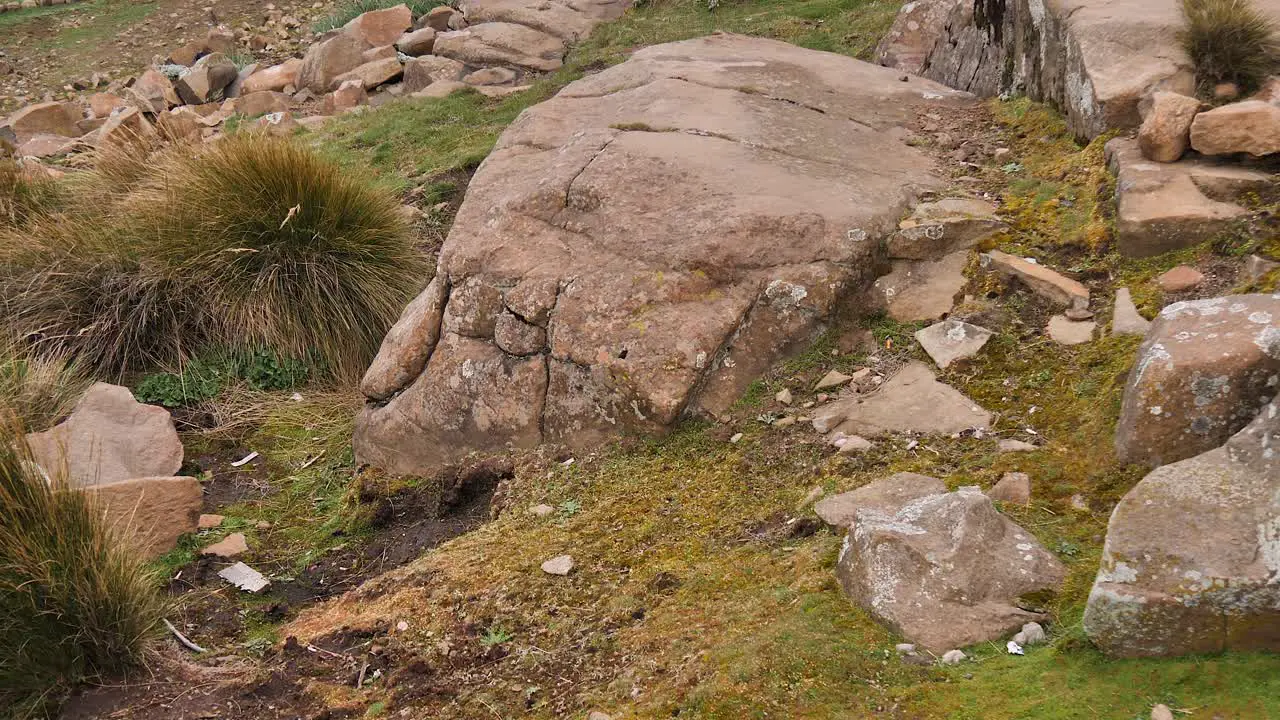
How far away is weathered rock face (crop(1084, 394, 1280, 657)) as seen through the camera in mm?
2170

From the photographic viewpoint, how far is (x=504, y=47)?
41.3 ft

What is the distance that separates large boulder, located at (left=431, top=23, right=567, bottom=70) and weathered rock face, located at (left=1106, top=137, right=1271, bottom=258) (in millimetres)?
8987

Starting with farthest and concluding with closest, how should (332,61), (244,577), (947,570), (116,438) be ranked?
(332,61)
(116,438)
(244,577)
(947,570)

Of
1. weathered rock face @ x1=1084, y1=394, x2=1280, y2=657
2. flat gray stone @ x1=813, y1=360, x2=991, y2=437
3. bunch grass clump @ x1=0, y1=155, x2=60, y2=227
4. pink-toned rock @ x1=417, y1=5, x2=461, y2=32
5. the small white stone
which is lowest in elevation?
pink-toned rock @ x1=417, y1=5, x2=461, y2=32

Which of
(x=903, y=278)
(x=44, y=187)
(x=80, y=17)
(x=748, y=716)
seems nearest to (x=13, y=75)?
(x=80, y=17)

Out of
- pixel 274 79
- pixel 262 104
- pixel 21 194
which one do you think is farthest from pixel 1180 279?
pixel 274 79

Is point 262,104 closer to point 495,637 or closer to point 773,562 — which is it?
point 495,637

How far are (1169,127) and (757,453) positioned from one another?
7.06 feet

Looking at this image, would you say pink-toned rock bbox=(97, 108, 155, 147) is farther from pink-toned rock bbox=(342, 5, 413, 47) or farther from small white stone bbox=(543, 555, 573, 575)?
small white stone bbox=(543, 555, 573, 575)

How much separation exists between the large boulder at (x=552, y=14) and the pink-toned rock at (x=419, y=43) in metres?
0.64

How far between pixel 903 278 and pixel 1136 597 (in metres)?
2.35

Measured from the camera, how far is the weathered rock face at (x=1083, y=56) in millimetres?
4629

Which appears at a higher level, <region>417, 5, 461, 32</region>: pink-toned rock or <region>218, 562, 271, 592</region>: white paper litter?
<region>417, 5, 461, 32</region>: pink-toned rock

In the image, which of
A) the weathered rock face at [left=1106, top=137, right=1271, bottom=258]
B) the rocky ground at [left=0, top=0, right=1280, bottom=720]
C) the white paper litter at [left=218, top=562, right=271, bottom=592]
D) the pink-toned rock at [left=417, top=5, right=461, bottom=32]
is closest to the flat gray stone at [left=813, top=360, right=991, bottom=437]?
the rocky ground at [left=0, top=0, right=1280, bottom=720]
